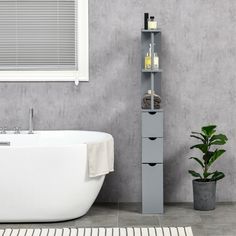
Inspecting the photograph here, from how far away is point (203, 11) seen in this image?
5.55 metres

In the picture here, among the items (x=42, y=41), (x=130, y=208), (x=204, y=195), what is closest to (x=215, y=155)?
(x=204, y=195)

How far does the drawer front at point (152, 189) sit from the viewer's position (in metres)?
5.26

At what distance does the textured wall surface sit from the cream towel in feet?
1.79

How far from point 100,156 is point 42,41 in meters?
1.26

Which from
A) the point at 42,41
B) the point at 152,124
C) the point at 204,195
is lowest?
the point at 204,195

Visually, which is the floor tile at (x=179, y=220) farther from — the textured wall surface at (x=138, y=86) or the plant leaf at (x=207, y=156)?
the textured wall surface at (x=138, y=86)

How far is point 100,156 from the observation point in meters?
4.99

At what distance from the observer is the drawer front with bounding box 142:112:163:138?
5211mm

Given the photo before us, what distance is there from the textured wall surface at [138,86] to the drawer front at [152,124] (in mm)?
419

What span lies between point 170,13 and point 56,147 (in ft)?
5.22

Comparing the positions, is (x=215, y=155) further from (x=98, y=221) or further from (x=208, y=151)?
(x=98, y=221)

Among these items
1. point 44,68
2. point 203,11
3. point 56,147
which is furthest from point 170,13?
point 56,147

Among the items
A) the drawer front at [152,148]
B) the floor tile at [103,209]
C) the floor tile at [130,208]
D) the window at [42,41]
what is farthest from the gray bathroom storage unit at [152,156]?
the window at [42,41]

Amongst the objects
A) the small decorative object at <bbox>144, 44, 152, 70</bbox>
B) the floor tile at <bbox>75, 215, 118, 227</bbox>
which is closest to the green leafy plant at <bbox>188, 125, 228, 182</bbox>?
the small decorative object at <bbox>144, 44, 152, 70</bbox>
